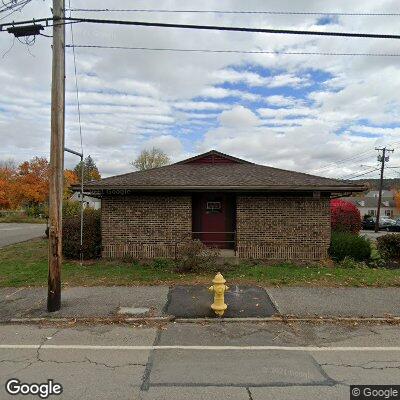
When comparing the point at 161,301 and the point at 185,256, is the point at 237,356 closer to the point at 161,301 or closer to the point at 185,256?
the point at 161,301

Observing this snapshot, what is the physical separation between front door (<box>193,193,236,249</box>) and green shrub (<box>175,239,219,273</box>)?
2.75 m

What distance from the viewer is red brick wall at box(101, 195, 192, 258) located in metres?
12.1

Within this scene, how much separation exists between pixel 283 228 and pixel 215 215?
8.25 ft

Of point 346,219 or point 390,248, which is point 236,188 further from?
point 346,219

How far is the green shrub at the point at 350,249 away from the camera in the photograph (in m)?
11.9

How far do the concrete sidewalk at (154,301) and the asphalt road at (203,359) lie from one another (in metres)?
0.59

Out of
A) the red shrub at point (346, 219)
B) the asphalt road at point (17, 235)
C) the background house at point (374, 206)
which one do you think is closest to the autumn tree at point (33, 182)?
the asphalt road at point (17, 235)

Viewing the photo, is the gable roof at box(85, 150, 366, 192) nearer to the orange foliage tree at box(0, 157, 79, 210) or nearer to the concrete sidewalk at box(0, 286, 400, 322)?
the concrete sidewalk at box(0, 286, 400, 322)

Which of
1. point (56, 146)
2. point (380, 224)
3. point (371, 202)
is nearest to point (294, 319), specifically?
point (56, 146)

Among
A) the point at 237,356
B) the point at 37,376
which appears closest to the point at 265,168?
the point at 237,356

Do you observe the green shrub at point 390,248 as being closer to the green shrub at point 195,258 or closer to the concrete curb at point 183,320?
the green shrub at point 195,258

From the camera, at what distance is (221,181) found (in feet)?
40.0

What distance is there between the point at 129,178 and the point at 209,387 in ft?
31.7

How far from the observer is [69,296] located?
7723 mm
